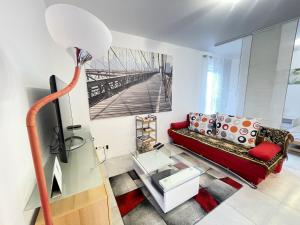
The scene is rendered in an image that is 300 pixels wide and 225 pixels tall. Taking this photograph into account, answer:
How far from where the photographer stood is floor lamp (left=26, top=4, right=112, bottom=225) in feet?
1.44

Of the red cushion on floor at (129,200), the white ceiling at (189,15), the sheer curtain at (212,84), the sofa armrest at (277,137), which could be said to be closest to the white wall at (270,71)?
the white ceiling at (189,15)

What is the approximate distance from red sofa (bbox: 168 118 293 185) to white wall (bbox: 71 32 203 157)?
0.88 metres

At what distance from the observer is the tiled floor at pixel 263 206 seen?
1.33 metres

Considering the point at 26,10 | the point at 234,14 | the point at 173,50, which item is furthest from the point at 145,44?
the point at 26,10

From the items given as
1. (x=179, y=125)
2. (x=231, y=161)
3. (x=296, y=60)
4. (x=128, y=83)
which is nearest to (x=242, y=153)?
(x=231, y=161)

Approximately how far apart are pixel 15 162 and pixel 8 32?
28.7 inches

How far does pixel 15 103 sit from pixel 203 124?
284cm

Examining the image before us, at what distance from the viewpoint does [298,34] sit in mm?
2150

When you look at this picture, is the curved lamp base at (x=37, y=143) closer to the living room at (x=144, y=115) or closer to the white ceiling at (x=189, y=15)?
the living room at (x=144, y=115)

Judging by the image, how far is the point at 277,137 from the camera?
200 cm

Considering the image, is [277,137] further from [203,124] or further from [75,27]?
[75,27]

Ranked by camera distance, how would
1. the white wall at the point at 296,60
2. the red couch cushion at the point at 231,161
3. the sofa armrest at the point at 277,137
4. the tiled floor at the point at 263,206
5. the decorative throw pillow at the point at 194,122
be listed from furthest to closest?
1. the decorative throw pillow at the point at 194,122
2. the white wall at the point at 296,60
3. the sofa armrest at the point at 277,137
4. the red couch cushion at the point at 231,161
5. the tiled floor at the point at 263,206

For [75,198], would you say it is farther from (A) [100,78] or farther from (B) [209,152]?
(B) [209,152]

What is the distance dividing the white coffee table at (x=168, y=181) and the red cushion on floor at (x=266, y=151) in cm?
81
